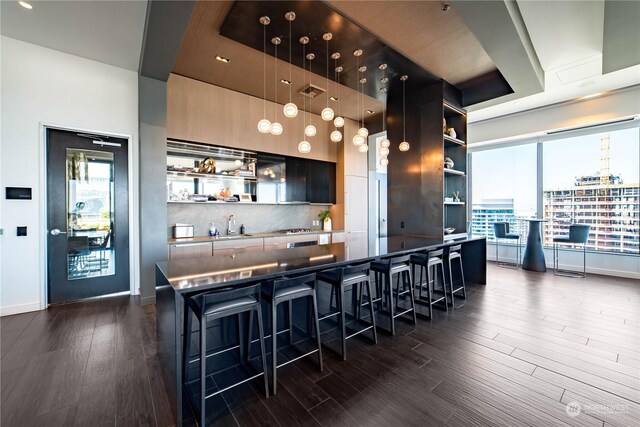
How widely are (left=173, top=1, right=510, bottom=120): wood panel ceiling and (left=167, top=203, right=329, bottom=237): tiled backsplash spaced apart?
2.00 m

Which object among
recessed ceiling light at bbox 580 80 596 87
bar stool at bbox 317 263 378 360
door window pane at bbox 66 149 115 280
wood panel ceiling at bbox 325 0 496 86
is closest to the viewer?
bar stool at bbox 317 263 378 360

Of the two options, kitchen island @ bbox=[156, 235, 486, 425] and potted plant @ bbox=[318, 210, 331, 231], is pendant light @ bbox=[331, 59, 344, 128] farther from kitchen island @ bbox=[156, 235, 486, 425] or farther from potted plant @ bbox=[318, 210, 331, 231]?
potted plant @ bbox=[318, 210, 331, 231]

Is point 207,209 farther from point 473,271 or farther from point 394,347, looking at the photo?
point 473,271

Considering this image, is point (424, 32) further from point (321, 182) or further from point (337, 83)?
point (321, 182)

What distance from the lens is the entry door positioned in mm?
3350

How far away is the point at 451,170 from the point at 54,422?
504 centimetres

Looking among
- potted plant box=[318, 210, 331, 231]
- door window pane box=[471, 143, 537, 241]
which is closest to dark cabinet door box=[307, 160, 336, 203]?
potted plant box=[318, 210, 331, 231]

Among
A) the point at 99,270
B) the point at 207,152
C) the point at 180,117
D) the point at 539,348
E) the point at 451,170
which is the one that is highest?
the point at 180,117

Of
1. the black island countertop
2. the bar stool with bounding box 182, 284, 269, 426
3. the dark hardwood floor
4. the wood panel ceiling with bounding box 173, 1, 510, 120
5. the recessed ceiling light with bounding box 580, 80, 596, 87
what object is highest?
the recessed ceiling light with bounding box 580, 80, 596, 87

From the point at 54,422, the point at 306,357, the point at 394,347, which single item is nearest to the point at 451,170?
the point at 394,347

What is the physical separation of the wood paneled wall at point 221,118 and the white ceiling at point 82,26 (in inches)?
27.6

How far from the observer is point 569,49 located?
3.56 meters

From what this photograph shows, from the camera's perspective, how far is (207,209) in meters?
4.36

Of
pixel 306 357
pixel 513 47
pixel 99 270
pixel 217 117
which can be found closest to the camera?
pixel 306 357
